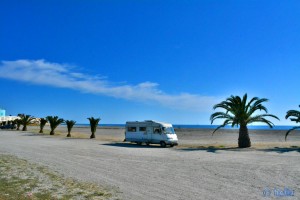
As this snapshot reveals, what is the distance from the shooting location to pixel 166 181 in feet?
39.3

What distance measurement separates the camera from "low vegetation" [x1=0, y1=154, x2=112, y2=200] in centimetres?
938

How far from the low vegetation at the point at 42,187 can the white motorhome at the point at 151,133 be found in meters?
17.6

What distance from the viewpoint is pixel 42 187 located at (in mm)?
10703

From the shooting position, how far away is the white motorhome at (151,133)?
31.0 meters

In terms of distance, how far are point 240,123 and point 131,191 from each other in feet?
71.0

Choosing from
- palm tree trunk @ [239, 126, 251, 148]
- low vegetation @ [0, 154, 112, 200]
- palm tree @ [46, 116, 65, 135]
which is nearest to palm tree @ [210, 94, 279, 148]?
palm tree trunk @ [239, 126, 251, 148]

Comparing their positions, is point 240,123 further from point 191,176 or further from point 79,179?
point 79,179

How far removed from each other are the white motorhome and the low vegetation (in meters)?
17.6

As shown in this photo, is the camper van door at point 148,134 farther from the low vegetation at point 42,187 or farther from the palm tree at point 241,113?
the low vegetation at point 42,187

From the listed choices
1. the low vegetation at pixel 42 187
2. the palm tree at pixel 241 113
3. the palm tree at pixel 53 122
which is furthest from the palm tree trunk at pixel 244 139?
the palm tree at pixel 53 122

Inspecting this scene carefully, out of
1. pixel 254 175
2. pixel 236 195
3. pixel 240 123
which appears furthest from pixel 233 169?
pixel 240 123

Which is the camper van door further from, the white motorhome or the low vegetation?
the low vegetation

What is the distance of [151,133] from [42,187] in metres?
21.6

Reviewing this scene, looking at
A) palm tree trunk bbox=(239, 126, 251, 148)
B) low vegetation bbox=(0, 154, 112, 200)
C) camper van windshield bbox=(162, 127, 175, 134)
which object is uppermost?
camper van windshield bbox=(162, 127, 175, 134)
